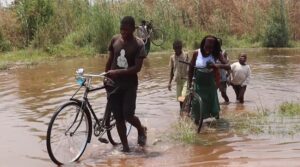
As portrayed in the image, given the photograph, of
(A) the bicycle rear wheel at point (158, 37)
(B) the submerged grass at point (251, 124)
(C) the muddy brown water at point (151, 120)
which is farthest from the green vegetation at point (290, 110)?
(A) the bicycle rear wheel at point (158, 37)

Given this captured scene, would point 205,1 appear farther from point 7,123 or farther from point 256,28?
point 7,123

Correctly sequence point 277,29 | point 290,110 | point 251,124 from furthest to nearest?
point 277,29, point 290,110, point 251,124

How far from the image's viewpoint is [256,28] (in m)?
26.5

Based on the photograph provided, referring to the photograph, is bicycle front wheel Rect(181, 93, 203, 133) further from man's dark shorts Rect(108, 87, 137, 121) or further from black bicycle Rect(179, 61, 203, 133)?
man's dark shorts Rect(108, 87, 137, 121)

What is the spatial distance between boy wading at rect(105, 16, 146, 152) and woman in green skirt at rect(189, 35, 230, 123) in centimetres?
161

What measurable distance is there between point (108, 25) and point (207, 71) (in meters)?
14.5

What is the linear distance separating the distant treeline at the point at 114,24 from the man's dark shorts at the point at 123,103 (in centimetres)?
1543

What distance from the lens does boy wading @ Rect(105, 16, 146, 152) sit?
684 cm

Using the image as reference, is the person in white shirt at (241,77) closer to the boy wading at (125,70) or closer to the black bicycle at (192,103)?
the black bicycle at (192,103)

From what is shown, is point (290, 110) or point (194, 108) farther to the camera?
point (290, 110)

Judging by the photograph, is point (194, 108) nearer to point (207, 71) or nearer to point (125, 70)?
point (207, 71)

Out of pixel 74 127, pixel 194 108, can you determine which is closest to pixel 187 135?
pixel 194 108

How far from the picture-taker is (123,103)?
6984 mm

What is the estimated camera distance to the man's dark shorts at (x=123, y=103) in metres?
6.94
